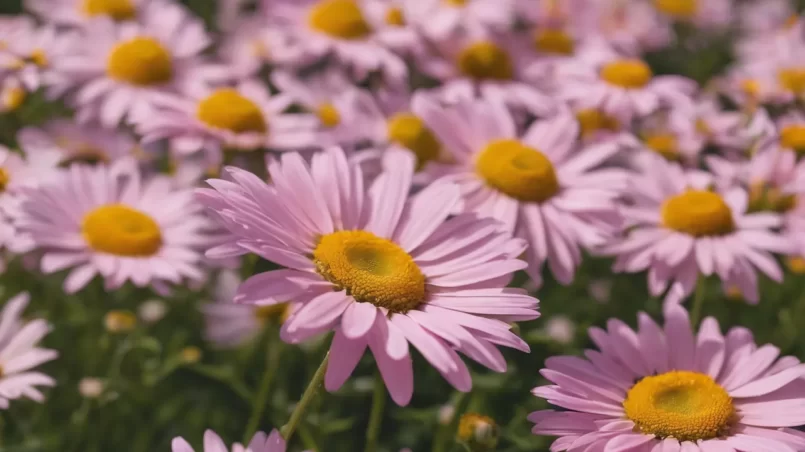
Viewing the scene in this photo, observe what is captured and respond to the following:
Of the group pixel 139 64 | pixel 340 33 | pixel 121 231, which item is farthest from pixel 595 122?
pixel 121 231

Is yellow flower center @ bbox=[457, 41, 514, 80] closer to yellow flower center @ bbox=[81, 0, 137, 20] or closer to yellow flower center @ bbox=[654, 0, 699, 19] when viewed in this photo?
yellow flower center @ bbox=[81, 0, 137, 20]

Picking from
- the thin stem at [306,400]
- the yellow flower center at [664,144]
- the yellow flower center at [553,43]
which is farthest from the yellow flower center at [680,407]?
the yellow flower center at [553,43]

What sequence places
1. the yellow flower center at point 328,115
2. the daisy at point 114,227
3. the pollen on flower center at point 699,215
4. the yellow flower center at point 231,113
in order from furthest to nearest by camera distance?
the yellow flower center at point 328,115 < the yellow flower center at point 231,113 < the pollen on flower center at point 699,215 < the daisy at point 114,227

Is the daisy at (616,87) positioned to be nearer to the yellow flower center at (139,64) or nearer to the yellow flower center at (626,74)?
the yellow flower center at (626,74)

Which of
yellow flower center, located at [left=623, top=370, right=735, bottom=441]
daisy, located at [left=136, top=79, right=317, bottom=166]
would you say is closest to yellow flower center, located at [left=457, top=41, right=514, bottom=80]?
daisy, located at [left=136, top=79, right=317, bottom=166]

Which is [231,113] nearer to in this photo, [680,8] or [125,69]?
[125,69]

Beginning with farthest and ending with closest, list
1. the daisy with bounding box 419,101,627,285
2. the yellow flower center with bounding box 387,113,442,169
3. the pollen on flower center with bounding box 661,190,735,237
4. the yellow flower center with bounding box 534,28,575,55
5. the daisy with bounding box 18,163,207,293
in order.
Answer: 1. the yellow flower center with bounding box 534,28,575,55
2. the yellow flower center with bounding box 387,113,442,169
3. the pollen on flower center with bounding box 661,190,735,237
4. the daisy with bounding box 419,101,627,285
5. the daisy with bounding box 18,163,207,293
